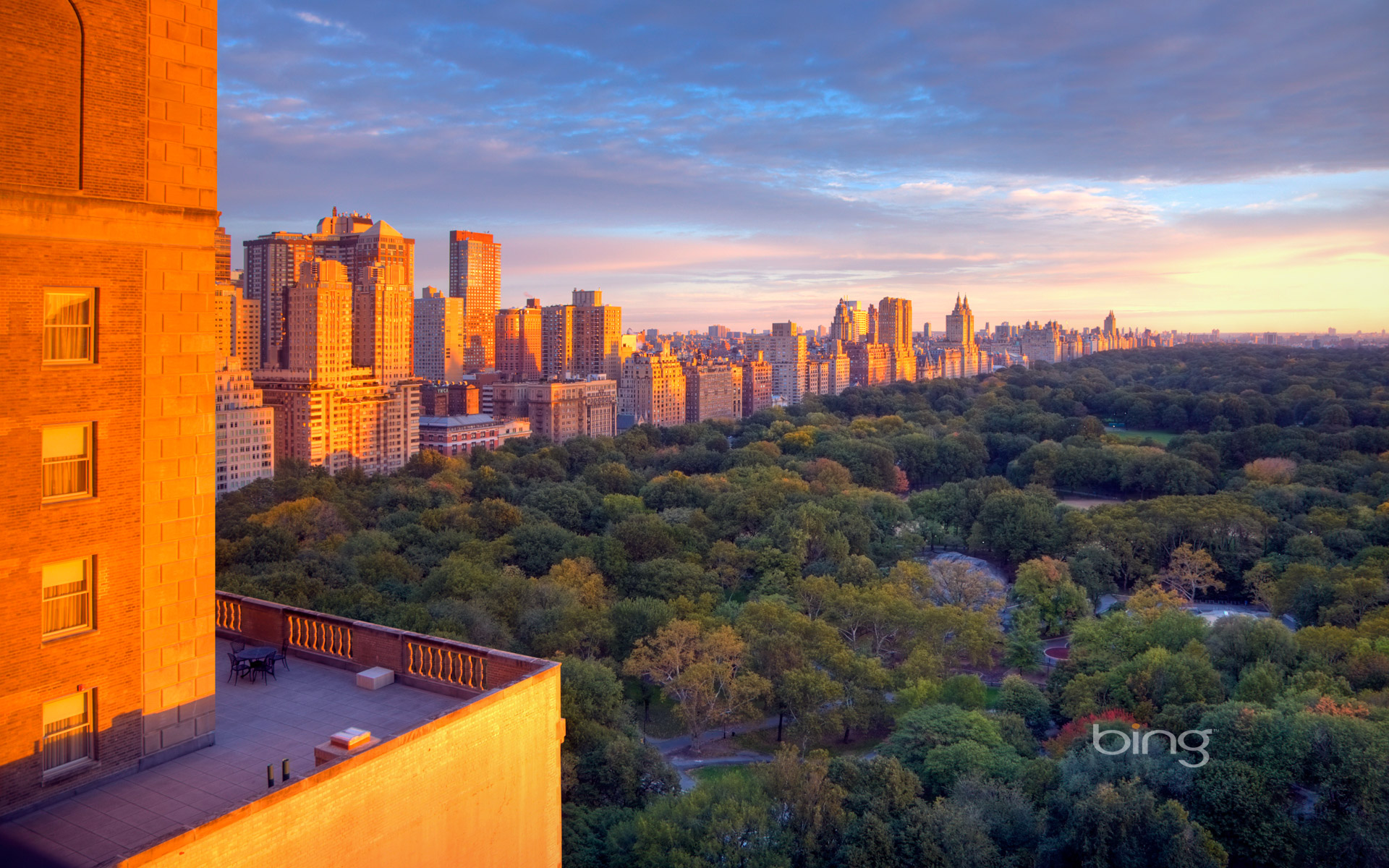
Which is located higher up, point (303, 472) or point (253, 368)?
point (253, 368)

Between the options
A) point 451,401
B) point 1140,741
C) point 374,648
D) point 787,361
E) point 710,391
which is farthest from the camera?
point 787,361

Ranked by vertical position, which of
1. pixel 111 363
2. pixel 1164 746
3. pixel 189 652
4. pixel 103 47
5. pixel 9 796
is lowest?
pixel 1164 746

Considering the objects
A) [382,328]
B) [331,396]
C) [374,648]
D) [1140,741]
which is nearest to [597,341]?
[382,328]

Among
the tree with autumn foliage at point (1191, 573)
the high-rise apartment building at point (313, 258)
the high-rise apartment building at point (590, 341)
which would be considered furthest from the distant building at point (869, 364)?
the tree with autumn foliage at point (1191, 573)

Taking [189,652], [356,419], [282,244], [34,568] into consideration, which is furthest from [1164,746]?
[282,244]

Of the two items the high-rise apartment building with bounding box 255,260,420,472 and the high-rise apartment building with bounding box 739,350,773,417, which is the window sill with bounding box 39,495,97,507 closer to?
the high-rise apartment building with bounding box 255,260,420,472

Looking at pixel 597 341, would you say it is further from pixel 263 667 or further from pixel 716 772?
pixel 263 667

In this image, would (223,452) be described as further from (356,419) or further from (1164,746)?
(1164,746)

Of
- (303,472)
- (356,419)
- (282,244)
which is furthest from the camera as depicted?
(282,244)
